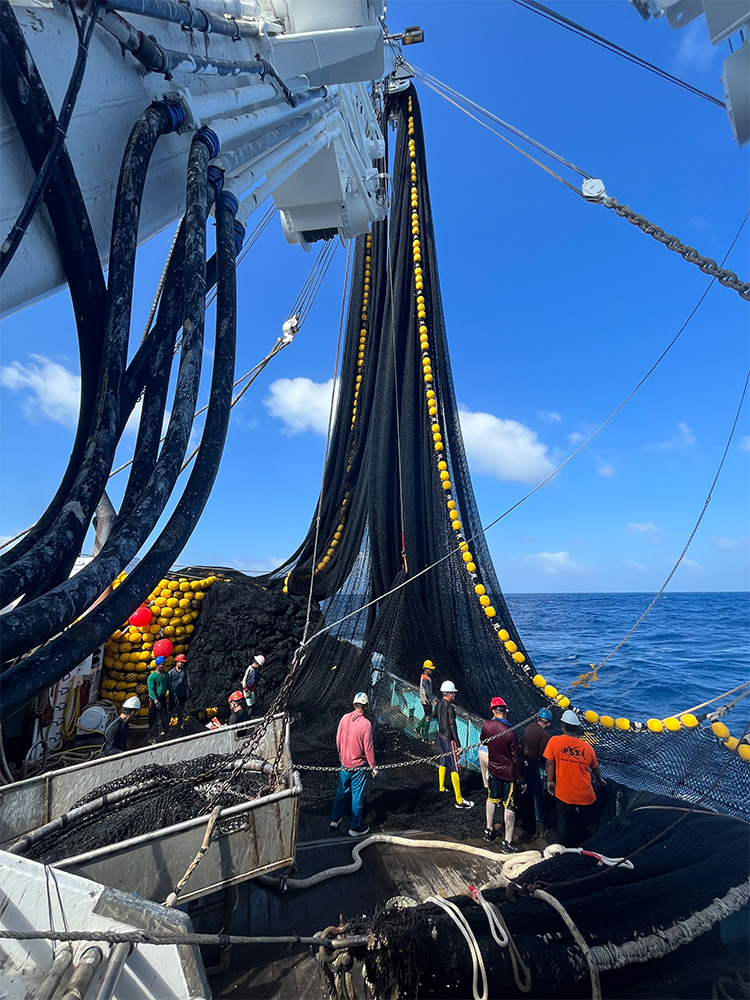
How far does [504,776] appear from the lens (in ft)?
11.2

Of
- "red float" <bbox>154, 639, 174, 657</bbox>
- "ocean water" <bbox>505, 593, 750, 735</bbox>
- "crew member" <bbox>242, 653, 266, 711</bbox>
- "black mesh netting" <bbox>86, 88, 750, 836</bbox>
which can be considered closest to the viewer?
"black mesh netting" <bbox>86, 88, 750, 836</bbox>

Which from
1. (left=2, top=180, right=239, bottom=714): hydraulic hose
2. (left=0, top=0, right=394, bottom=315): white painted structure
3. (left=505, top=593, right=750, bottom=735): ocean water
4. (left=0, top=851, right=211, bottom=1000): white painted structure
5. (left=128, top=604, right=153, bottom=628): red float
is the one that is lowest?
(left=505, top=593, right=750, bottom=735): ocean water

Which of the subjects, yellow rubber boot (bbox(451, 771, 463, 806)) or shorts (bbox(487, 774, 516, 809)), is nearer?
shorts (bbox(487, 774, 516, 809))

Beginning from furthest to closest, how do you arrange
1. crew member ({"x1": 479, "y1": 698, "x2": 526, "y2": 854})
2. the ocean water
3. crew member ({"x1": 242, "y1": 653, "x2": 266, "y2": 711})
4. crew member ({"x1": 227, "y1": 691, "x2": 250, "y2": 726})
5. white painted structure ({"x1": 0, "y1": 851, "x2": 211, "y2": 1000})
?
the ocean water → crew member ({"x1": 242, "y1": 653, "x2": 266, "y2": 711}) → crew member ({"x1": 227, "y1": 691, "x2": 250, "y2": 726}) → crew member ({"x1": 479, "y1": 698, "x2": 526, "y2": 854}) → white painted structure ({"x1": 0, "y1": 851, "x2": 211, "y2": 1000})

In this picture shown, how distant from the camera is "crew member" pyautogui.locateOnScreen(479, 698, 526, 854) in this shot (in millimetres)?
3350

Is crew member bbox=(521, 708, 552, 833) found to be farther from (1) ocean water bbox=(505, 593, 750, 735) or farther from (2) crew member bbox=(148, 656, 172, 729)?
(1) ocean water bbox=(505, 593, 750, 735)

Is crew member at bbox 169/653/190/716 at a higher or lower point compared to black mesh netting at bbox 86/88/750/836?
lower

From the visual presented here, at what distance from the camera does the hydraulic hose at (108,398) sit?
885 millimetres

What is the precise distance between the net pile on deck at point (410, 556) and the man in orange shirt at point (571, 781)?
29 centimetres

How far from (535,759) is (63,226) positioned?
390 cm

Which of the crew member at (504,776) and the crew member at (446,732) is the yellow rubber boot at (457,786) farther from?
the crew member at (504,776)

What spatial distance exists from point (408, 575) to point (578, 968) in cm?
347

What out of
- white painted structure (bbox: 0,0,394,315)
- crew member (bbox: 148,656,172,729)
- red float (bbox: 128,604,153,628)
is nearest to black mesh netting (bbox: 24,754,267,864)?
white painted structure (bbox: 0,0,394,315)

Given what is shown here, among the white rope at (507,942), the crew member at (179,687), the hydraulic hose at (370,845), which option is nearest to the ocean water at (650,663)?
the hydraulic hose at (370,845)
